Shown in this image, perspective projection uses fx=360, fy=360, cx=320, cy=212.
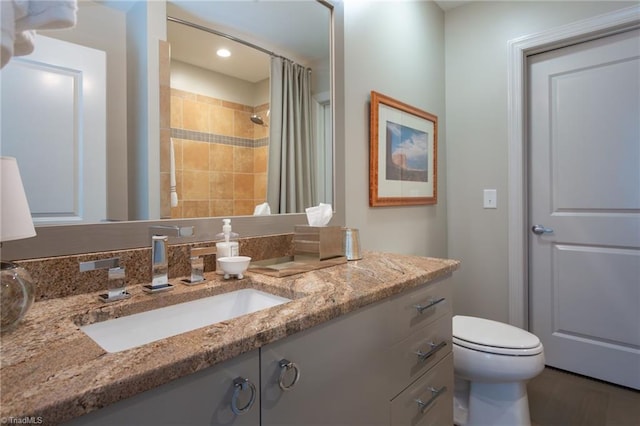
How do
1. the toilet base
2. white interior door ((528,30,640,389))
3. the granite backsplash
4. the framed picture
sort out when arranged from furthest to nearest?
white interior door ((528,30,640,389))
the framed picture
the toilet base
the granite backsplash

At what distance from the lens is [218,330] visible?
672 mm

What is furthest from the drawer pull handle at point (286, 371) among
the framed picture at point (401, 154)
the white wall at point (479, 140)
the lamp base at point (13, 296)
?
the white wall at point (479, 140)

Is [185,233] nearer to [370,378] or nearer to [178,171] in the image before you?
[178,171]

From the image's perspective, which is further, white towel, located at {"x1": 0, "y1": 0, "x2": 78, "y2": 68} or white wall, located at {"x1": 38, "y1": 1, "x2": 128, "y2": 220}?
white wall, located at {"x1": 38, "y1": 1, "x2": 128, "y2": 220}

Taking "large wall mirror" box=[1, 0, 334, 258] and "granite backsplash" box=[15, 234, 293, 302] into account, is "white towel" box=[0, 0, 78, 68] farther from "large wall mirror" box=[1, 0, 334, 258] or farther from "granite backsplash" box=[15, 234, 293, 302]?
"granite backsplash" box=[15, 234, 293, 302]

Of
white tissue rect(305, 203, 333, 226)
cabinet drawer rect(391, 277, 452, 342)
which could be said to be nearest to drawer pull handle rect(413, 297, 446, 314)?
cabinet drawer rect(391, 277, 452, 342)

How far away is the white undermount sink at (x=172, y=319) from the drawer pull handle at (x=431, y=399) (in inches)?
22.8

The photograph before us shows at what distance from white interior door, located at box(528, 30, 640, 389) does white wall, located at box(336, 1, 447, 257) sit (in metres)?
0.58

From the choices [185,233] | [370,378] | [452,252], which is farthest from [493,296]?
[185,233]

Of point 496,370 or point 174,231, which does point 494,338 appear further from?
point 174,231

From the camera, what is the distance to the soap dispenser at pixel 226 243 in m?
1.15

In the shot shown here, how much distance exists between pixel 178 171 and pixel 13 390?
783 millimetres

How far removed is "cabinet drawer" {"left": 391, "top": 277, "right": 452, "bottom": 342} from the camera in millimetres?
1053

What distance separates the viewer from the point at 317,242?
1.32 meters
